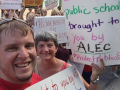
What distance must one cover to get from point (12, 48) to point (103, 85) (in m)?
3.41

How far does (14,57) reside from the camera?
98cm

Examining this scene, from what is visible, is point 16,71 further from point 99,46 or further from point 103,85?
point 103,85

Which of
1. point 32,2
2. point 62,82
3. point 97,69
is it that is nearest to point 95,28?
point 97,69

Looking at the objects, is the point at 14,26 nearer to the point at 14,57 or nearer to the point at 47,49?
the point at 14,57

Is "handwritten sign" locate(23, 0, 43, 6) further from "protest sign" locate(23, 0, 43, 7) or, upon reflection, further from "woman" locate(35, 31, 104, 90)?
"woman" locate(35, 31, 104, 90)

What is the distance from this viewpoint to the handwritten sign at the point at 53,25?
2865mm

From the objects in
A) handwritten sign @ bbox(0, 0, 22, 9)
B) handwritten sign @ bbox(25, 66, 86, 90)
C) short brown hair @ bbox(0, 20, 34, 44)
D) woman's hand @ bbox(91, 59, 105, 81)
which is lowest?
handwritten sign @ bbox(25, 66, 86, 90)

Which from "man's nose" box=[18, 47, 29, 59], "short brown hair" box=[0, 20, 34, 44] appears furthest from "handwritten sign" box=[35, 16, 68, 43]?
"man's nose" box=[18, 47, 29, 59]

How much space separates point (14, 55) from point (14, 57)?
0.05ft

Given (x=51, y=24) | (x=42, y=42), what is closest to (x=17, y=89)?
(x=42, y=42)

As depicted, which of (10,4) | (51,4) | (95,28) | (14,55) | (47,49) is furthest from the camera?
(51,4)

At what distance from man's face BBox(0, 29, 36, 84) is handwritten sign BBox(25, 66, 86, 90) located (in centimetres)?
15

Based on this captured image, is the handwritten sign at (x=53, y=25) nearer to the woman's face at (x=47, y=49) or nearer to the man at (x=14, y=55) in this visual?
the woman's face at (x=47, y=49)

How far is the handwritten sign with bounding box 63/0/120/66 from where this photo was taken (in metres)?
1.18
